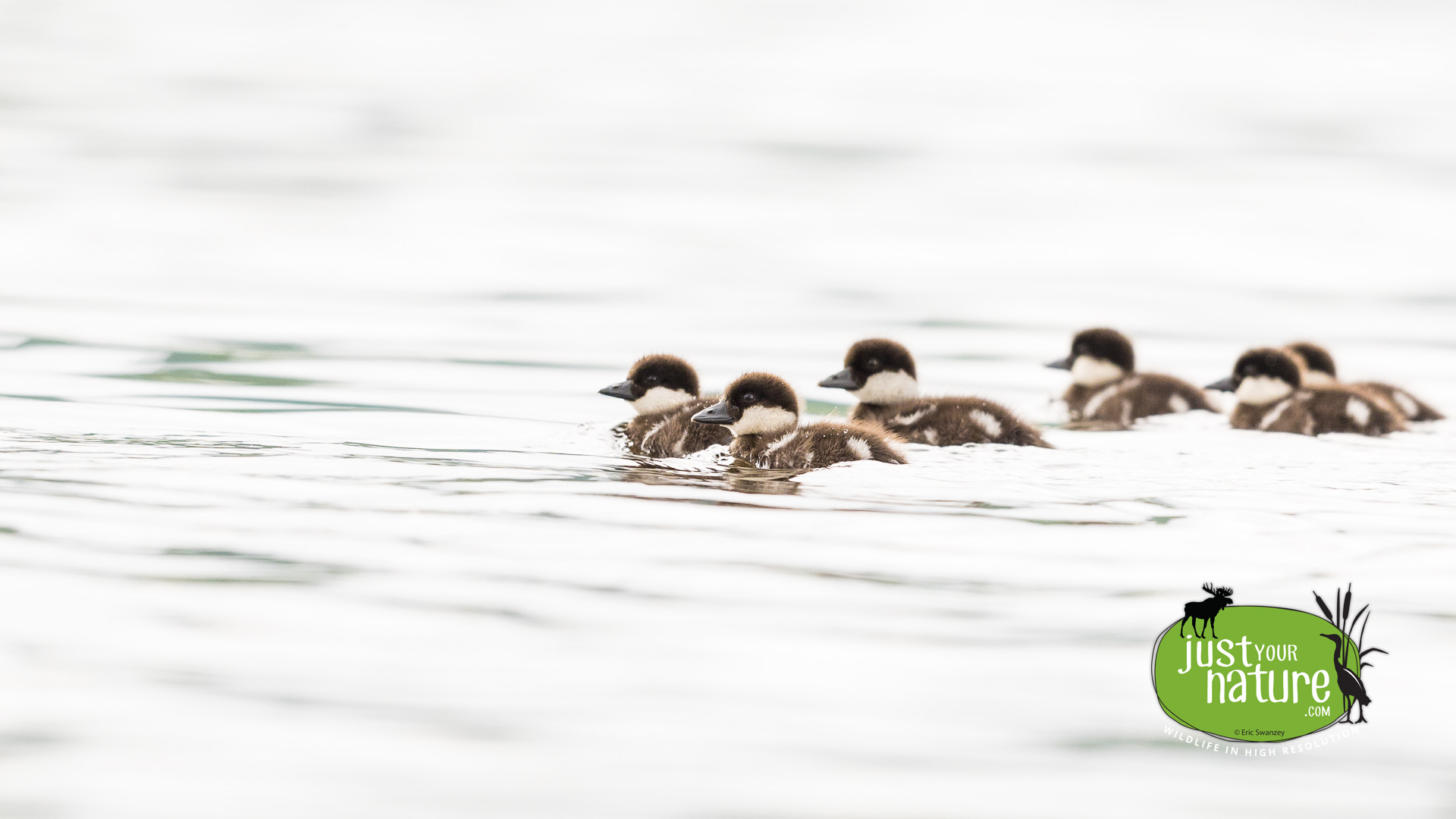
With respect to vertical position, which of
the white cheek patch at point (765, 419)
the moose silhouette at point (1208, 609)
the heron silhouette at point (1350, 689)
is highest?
the white cheek patch at point (765, 419)

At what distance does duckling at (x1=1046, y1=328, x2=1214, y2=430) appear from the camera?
813 centimetres

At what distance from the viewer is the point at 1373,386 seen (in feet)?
26.5

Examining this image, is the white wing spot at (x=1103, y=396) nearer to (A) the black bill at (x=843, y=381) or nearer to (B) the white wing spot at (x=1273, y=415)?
(B) the white wing spot at (x=1273, y=415)

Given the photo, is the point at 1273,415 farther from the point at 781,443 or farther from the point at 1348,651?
the point at 1348,651

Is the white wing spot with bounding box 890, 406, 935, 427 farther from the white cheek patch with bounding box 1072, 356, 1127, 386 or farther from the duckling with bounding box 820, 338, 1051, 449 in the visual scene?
the white cheek patch with bounding box 1072, 356, 1127, 386

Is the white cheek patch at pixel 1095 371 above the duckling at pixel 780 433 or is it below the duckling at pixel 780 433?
above

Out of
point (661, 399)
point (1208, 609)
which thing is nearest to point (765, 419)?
point (661, 399)

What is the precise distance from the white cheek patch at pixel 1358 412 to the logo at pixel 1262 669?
11.3ft

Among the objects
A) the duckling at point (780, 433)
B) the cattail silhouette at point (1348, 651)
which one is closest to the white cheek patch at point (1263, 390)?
the duckling at point (780, 433)

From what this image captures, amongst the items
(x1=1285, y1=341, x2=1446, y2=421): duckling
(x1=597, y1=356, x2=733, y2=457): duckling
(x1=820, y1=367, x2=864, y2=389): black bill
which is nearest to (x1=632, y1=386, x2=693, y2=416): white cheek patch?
(x1=597, y1=356, x2=733, y2=457): duckling

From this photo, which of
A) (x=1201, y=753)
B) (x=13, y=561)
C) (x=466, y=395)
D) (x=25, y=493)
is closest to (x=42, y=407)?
(x=466, y=395)

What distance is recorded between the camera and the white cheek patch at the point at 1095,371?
28.5 feet

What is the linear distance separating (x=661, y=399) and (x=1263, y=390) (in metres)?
2.74

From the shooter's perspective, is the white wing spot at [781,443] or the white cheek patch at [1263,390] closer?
the white wing spot at [781,443]
